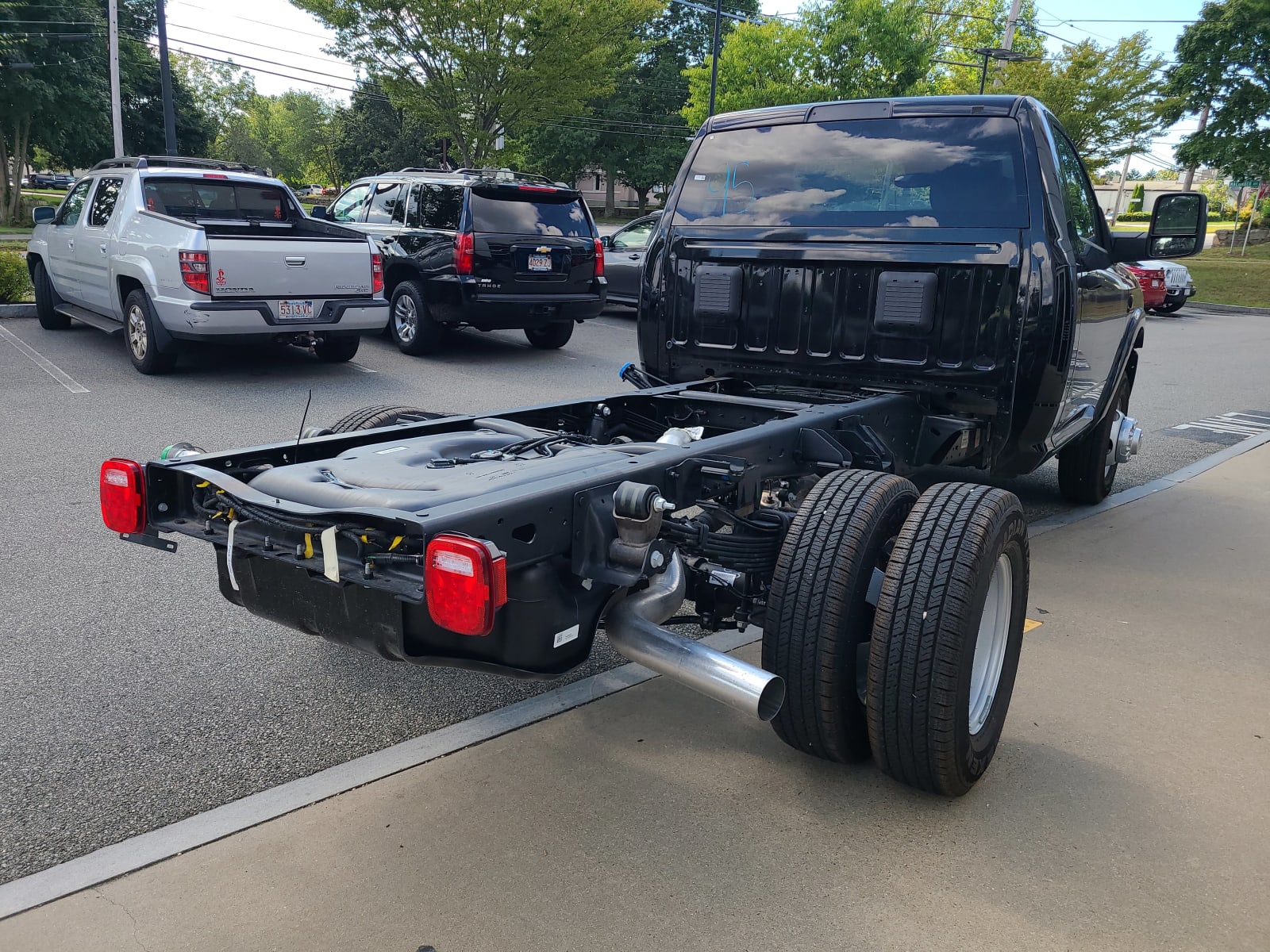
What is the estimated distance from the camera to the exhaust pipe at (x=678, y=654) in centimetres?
252

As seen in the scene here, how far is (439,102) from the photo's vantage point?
25.7 m

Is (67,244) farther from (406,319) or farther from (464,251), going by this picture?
(464,251)

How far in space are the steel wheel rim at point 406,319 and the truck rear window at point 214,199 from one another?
1.52 meters

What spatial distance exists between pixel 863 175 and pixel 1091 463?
2.69m

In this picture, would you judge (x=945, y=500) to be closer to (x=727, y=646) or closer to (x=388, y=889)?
(x=727, y=646)

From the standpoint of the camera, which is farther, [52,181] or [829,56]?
[52,181]

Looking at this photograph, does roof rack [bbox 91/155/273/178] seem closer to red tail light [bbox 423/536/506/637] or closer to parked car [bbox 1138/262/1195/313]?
red tail light [bbox 423/536/506/637]

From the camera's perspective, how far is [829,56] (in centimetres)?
3569

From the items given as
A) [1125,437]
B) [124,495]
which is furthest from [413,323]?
[124,495]

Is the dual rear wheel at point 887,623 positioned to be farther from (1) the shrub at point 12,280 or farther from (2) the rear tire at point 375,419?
(1) the shrub at point 12,280

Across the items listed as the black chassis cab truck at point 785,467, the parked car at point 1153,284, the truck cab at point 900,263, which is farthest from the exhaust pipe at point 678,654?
the parked car at point 1153,284

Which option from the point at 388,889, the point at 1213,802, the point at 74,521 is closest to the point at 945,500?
the point at 1213,802

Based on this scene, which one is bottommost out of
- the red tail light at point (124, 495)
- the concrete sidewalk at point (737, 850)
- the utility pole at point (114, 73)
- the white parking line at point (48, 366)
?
the concrete sidewalk at point (737, 850)

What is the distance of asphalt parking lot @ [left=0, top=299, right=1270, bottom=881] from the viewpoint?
9.78 feet
